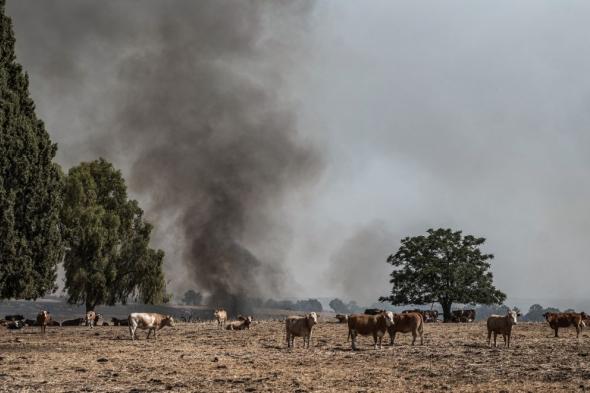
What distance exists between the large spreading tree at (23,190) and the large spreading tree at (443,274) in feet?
150

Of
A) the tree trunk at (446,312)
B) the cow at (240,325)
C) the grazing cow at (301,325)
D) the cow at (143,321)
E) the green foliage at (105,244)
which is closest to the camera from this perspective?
the grazing cow at (301,325)

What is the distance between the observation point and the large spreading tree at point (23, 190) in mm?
26922

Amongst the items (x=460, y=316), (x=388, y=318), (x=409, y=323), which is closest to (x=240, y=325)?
(x=409, y=323)

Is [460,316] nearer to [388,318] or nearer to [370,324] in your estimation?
[388,318]

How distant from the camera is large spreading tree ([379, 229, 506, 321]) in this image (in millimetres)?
65625

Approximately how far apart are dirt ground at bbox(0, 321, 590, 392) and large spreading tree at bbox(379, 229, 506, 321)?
38900mm

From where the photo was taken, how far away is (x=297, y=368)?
1855cm

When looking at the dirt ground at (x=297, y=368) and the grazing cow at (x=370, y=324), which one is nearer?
the dirt ground at (x=297, y=368)

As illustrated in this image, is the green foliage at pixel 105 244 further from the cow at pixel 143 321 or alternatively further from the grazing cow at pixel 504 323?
the grazing cow at pixel 504 323

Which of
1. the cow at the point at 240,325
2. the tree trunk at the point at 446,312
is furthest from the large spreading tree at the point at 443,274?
the cow at the point at 240,325

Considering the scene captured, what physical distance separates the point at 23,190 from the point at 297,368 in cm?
1826

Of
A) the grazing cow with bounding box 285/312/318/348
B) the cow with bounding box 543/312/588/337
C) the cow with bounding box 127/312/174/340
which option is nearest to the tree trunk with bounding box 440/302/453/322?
the cow with bounding box 543/312/588/337

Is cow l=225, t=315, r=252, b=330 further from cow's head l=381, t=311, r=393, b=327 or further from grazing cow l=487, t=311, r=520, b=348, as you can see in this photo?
grazing cow l=487, t=311, r=520, b=348

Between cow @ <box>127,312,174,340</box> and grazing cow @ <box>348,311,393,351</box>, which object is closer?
grazing cow @ <box>348,311,393,351</box>
